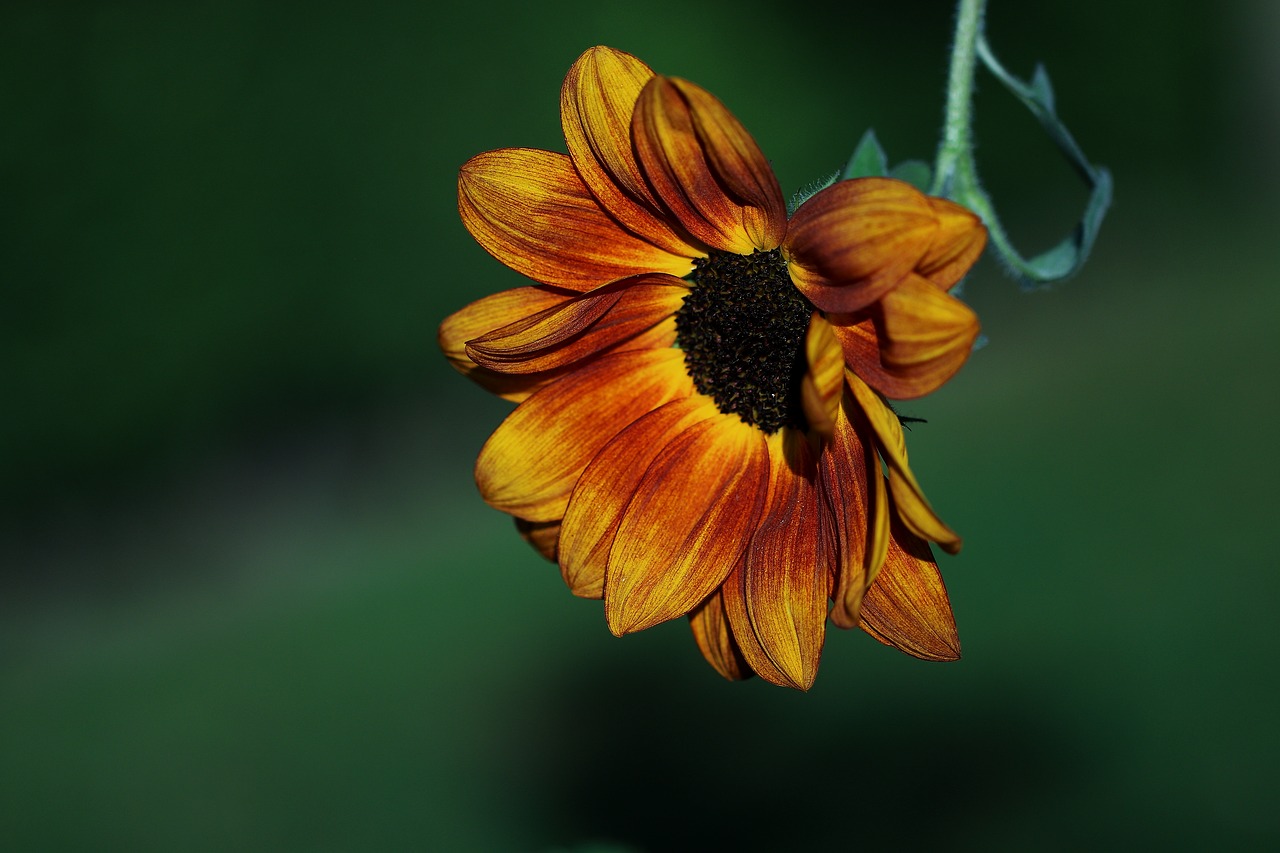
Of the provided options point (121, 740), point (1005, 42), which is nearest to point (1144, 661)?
point (1005, 42)

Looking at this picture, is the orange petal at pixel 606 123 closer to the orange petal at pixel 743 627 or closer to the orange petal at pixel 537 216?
the orange petal at pixel 537 216

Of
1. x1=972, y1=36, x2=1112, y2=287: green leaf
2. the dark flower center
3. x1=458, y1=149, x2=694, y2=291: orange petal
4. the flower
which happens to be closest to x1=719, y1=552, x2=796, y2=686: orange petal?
the flower

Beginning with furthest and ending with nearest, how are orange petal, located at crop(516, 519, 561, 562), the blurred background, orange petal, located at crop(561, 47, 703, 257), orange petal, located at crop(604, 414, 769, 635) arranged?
the blurred background, orange petal, located at crop(516, 519, 561, 562), orange petal, located at crop(604, 414, 769, 635), orange petal, located at crop(561, 47, 703, 257)

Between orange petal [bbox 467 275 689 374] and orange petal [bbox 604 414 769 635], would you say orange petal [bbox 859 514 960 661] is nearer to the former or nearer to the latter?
orange petal [bbox 604 414 769 635]

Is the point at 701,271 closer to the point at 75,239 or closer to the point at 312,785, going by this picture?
the point at 312,785

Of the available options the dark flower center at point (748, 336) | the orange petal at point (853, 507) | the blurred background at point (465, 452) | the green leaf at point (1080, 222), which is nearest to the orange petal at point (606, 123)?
the dark flower center at point (748, 336)

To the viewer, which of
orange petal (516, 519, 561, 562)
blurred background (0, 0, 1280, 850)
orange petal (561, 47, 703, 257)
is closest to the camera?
orange petal (561, 47, 703, 257)

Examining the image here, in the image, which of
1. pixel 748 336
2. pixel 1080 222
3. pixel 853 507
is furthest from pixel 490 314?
pixel 1080 222
